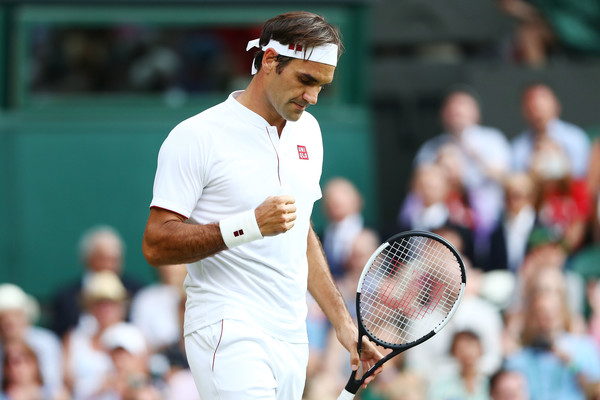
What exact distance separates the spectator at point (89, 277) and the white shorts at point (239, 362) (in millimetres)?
3777

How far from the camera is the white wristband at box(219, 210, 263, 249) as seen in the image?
3.65 m

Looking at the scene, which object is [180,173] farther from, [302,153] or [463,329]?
[463,329]

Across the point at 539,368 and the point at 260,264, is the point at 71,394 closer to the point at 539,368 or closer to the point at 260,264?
the point at 539,368

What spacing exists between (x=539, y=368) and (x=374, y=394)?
0.98 m

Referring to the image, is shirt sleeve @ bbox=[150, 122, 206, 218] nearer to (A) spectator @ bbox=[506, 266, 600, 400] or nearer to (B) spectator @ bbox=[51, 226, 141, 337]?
(A) spectator @ bbox=[506, 266, 600, 400]

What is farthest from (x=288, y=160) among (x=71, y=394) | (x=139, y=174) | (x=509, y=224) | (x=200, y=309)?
(x=139, y=174)

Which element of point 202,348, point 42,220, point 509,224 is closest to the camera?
point 202,348

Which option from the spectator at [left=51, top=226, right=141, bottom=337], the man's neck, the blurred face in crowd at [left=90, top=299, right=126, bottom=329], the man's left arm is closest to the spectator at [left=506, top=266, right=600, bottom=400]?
the blurred face in crowd at [left=90, top=299, right=126, bottom=329]

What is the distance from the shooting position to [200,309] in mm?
3932

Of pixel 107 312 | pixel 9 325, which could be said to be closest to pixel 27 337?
pixel 9 325

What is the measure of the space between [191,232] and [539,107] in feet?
16.8

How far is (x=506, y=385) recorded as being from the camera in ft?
21.1

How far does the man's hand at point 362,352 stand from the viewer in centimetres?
410

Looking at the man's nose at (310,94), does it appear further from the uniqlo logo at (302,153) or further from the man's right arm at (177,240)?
the man's right arm at (177,240)
